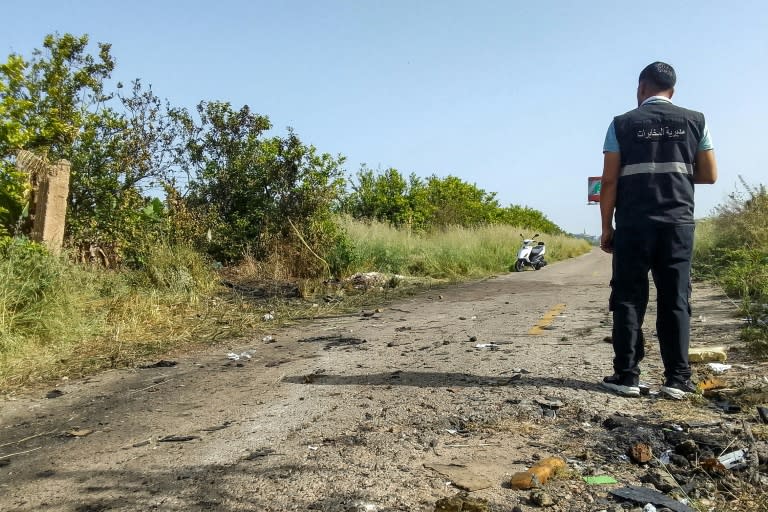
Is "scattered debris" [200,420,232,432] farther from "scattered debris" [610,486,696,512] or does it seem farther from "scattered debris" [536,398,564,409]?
"scattered debris" [610,486,696,512]

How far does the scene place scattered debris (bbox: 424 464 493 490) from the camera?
2.84 meters

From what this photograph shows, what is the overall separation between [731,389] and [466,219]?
→ 2606 cm

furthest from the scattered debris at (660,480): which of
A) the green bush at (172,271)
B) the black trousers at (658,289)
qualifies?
the green bush at (172,271)

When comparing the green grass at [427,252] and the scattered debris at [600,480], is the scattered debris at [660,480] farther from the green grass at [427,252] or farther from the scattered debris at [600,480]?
the green grass at [427,252]

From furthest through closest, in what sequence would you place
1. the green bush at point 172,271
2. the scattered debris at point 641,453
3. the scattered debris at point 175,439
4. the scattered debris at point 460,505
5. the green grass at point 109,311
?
the green bush at point 172,271 < the green grass at point 109,311 < the scattered debris at point 175,439 < the scattered debris at point 641,453 < the scattered debris at point 460,505

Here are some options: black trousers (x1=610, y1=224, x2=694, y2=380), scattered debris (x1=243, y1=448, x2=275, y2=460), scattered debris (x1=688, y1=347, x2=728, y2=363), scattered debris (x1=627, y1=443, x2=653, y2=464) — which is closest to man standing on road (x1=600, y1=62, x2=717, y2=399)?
black trousers (x1=610, y1=224, x2=694, y2=380)

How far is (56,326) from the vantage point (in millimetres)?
6305

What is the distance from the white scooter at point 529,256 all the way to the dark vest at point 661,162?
16.8 m

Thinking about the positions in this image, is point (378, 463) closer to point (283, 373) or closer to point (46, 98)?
point (283, 373)

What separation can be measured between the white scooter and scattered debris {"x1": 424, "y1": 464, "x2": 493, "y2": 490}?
728 inches

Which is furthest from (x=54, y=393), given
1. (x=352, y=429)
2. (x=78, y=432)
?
(x=352, y=429)

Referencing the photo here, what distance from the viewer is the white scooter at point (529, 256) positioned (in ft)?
69.5

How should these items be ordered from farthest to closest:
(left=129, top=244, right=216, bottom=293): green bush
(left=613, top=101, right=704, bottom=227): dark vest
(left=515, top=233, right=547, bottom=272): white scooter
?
(left=515, top=233, right=547, bottom=272): white scooter < (left=129, top=244, right=216, bottom=293): green bush < (left=613, top=101, right=704, bottom=227): dark vest

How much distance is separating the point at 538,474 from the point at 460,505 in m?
0.49
